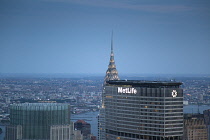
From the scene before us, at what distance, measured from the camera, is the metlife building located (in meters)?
71.4

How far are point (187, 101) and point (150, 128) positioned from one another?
9481 centimetres

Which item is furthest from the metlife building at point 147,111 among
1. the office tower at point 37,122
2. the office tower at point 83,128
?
the office tower at point 83,128

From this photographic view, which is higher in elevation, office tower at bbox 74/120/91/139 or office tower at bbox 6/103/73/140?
office tower at bbox 6/103/73/140

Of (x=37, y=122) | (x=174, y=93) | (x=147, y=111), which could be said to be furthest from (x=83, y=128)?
(x=174, y=93)

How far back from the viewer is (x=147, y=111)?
2859 inches

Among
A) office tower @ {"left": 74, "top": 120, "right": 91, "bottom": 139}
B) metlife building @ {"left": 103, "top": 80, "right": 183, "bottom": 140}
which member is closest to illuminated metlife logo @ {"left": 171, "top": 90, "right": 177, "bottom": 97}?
metlife building @ {"left": 103, "top": 80, "right": 183, "bottom": 140}

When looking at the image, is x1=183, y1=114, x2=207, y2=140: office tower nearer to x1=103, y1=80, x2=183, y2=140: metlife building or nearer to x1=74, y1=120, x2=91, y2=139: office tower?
x1=103, y1=80, x2=183, y2=140: metlife building

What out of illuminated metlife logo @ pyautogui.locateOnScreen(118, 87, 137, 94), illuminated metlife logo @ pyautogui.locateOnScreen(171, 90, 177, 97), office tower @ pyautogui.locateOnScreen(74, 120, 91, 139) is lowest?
office tower @ pyautogui.locateOnScreen(74, 120, 91, 139)

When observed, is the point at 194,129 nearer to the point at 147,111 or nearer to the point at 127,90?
the point at 127,90

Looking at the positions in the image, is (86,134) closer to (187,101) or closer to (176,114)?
(187,101)

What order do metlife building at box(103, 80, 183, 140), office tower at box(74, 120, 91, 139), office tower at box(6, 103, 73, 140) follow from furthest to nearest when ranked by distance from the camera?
office tower at box(74, 120, 91, 139)
office tower at box(6, 103, 73, 140)
metlife building at box(103, 80, 183, 140)

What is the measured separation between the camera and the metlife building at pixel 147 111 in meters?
71.4

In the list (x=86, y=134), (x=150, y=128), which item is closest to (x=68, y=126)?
(x=150, y=128)

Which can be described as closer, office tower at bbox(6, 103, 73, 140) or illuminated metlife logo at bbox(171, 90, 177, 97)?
illuminated metlife logo at bbox(171, 90, 177, 97)
